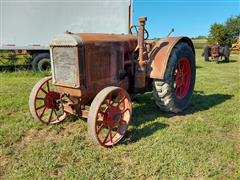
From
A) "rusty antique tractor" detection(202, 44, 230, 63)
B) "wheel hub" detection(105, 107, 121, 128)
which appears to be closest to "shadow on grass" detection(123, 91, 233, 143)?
"wheel hub" detection(105, 107, 121, 128)

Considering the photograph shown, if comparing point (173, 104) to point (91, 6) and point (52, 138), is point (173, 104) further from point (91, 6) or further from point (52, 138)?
point (91, 6)

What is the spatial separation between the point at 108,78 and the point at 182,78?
5.89ft

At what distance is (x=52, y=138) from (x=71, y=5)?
7879 mm

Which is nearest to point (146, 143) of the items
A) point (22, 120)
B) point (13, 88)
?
point (22, 120)

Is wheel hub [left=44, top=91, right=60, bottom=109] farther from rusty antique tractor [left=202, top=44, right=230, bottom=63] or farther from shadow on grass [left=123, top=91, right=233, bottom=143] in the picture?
rusty antique tractor [left=202, top=44, right=230, bottom=63]

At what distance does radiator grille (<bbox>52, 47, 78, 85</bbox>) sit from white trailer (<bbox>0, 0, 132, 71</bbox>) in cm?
678

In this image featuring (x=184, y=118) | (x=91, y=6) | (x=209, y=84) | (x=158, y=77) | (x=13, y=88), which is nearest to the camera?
(x=158, y=77)

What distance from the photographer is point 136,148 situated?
3.83 m

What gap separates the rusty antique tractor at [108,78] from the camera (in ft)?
13.0

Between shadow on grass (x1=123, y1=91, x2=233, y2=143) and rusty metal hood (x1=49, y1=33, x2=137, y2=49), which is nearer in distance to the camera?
rusty metal hood (x1=49, y1=33, x2=137, y2=49)

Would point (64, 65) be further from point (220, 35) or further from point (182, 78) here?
point (220, 35)

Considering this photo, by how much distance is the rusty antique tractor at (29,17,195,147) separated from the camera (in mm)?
3949

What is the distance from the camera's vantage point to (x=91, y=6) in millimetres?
10898

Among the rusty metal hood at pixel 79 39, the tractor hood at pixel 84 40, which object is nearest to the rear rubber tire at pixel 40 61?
the tractor hood at pixel 84 40
